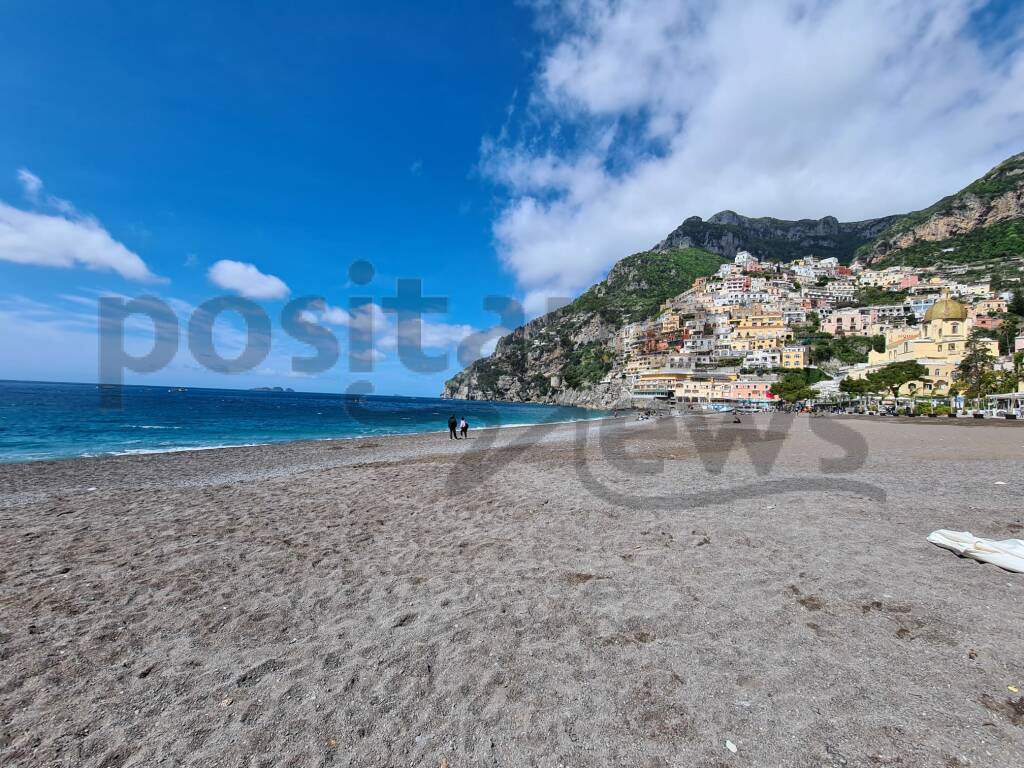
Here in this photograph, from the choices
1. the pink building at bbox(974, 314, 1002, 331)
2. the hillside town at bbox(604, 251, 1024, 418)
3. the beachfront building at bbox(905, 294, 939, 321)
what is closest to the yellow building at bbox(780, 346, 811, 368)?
the hillside town at bbox(604, 251, 1024, 418)

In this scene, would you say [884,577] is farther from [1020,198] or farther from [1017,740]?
[1020,198]

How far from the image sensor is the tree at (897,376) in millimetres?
60125

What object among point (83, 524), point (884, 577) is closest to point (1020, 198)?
point (884, 577)

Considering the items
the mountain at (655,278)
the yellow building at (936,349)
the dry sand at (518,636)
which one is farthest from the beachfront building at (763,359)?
the dry sand at (518,636)

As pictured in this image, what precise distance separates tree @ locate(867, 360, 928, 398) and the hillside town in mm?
150

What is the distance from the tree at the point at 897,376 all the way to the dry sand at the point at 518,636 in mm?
66820

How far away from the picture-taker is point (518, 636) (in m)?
4.23

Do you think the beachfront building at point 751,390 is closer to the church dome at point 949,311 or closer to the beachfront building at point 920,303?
the church dome at point 949,311

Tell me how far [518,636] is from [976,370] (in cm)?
7552

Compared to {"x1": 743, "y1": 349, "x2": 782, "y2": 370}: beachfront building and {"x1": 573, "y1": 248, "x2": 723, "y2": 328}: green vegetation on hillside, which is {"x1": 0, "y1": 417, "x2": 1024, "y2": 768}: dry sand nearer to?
{"x1": 743, "y1": 349, "x2": 782, "y2": 370}: beachfront building

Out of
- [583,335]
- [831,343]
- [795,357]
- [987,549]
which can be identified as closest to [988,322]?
[831,343]

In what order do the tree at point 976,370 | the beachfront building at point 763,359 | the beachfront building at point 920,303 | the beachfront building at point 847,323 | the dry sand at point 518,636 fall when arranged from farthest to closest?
the beachfront building at point 847,323, the beachfront building at point 920,303, the beachfront building at point 763,359, the tree at point 976,370, the dry sand at point 518,636

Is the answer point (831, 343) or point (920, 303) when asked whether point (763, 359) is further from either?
point (920, 303)

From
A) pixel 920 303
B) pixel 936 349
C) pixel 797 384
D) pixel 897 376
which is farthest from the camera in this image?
pixel 920 303
